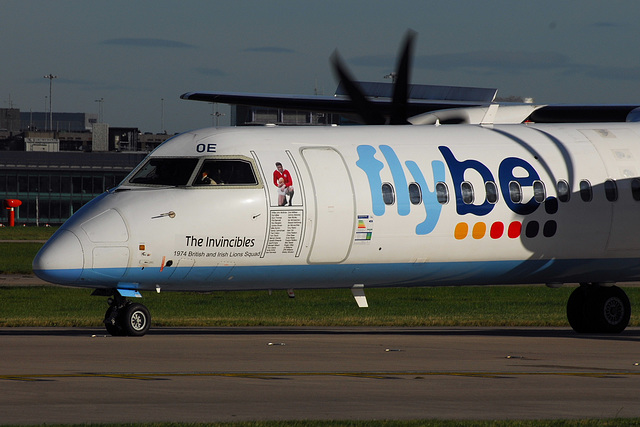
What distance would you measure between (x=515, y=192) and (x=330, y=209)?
12.4 ft

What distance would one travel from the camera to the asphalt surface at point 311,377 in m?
12.4

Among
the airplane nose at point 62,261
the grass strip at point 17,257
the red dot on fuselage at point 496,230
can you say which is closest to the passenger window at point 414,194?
the red dot on fuselage at point 496,230

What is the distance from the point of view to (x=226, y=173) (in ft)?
65.1

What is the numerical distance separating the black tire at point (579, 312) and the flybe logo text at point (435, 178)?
3059mm

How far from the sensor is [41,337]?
21422 millimetres

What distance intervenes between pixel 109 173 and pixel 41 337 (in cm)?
11889

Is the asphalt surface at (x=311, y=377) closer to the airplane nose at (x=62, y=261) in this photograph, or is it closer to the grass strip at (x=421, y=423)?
the grass strip at (x=421, y=423)

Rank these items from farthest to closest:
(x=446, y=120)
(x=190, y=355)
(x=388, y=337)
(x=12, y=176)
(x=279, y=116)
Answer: (x=279, y=116) → (x=12, y=176) → (x=446, y=120) → (x=388, y=337) → (x=190, y=355)

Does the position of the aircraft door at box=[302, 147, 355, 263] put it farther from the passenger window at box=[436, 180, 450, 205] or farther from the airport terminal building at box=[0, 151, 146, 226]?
the airport terminal building at box=[0, 151, 146, 226]

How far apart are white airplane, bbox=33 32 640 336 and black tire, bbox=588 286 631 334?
43mm

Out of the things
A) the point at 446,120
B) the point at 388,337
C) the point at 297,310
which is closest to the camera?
the point at 388,337

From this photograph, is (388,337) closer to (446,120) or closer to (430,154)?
(430,154)

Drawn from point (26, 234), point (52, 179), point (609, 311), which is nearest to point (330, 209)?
point (609, 311)

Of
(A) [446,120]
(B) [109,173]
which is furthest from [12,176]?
(A) [446,120]
